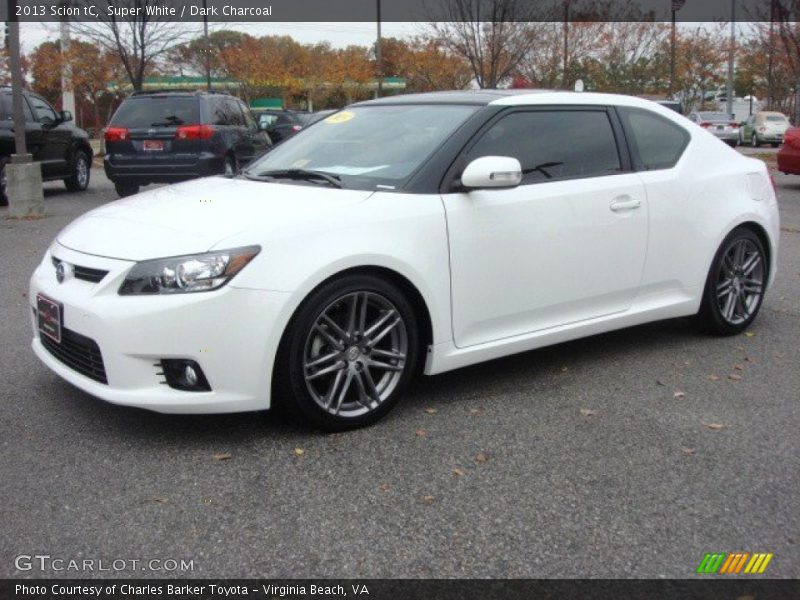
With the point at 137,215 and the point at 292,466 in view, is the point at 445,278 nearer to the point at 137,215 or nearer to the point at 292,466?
the point at 292,466

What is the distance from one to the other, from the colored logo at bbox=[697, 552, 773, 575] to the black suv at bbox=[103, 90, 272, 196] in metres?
11.3

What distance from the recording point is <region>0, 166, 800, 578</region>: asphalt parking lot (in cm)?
299

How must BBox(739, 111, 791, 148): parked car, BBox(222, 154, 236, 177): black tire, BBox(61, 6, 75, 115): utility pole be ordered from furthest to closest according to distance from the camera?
BBox(739, 111, 791, 148): parked car → BBox(61, 6, 75, 115): utility pole → BBox(222, 154, 236, 177): black tire

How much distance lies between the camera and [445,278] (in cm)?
424

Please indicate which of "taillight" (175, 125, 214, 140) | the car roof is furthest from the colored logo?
"taillight" (175, 125, 214, 140)

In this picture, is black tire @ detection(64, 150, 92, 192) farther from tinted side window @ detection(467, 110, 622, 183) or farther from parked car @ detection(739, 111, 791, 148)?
parked car @ detection(739, 111, 791, 148)

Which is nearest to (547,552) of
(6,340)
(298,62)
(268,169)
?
(268,169)

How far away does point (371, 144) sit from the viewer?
4.75m

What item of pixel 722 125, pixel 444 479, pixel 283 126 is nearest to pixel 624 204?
pixel 444 479

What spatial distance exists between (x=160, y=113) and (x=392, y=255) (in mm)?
10336

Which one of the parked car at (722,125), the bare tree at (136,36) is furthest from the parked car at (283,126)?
the parked car at (722,125)

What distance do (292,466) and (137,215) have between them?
1469 millimetres

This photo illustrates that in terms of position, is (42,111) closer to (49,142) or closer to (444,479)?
(49,142)
